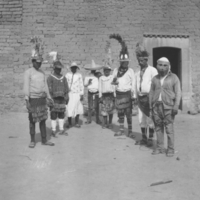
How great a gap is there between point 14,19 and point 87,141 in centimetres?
599

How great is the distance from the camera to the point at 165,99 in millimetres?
5457

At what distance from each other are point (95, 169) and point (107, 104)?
11.8 feet

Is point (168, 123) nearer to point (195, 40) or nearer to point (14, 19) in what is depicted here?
point (195, 40)

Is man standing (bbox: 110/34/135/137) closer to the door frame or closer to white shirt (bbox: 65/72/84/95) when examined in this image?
white shirt (bbox: 65/72/84/95)

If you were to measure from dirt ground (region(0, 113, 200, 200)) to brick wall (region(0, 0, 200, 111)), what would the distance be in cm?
393

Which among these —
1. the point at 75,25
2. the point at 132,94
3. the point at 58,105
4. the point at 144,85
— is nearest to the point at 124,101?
the point at 132,94

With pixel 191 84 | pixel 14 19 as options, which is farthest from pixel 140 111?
pixel 14 19

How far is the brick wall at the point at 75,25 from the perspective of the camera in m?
10.6

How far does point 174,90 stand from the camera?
5492 mm

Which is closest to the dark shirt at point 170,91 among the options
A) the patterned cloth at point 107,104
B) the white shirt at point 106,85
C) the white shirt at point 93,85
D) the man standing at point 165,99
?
the man standing at point 165,99

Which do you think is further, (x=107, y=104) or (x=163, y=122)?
(x=107, y=104)

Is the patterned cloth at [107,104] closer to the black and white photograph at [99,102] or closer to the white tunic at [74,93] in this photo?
the black and white photograph at [99,102]

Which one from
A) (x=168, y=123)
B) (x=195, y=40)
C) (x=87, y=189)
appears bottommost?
(x=87, y=189)

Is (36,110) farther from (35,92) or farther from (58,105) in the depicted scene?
(58,105)
